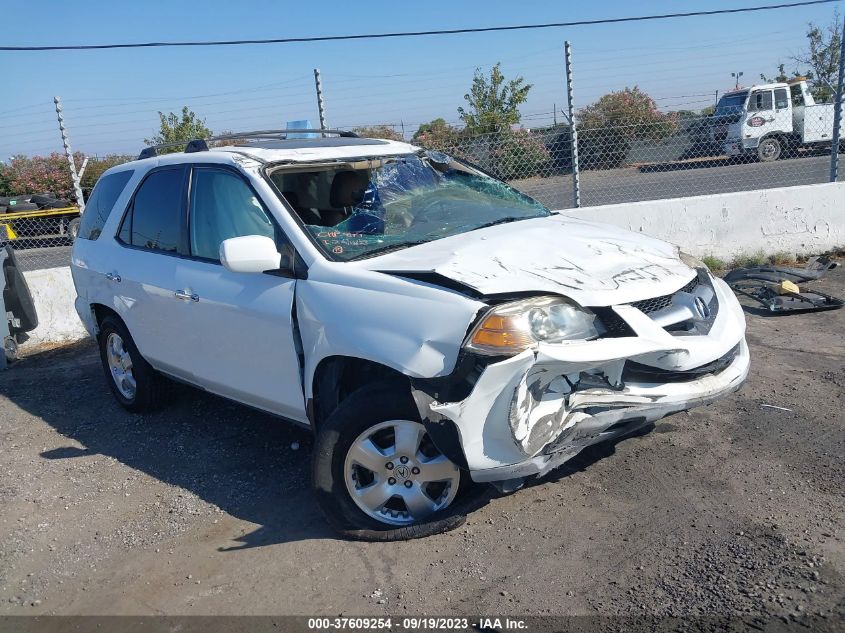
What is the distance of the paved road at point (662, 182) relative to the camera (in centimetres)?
957

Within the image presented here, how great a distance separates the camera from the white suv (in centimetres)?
317

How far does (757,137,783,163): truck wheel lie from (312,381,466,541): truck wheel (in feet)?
52.4

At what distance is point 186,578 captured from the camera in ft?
11.7

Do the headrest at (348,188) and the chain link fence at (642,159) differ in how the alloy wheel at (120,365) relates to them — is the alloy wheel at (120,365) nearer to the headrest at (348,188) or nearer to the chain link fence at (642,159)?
the headrest at (348,188)

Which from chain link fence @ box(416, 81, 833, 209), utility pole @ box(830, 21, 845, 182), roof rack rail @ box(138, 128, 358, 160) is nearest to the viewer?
roof rack rail @ box(138, 128, 358, 160)

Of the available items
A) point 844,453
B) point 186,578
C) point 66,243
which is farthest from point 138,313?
point 66,243

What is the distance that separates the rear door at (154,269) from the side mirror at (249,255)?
0.91 m

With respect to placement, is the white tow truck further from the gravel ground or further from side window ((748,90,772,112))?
the gravel ground

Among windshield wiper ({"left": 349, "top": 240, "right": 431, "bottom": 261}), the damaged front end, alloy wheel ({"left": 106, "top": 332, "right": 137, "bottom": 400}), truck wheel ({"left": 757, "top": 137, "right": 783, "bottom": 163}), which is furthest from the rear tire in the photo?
truck wheel ({"left": 757, "top": 137, "right": 783, "bottom": 163})

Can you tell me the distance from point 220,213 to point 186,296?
1.74 feet

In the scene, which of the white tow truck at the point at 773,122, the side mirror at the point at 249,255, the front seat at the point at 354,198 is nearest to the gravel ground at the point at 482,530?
the side mirror at the point at 249,255

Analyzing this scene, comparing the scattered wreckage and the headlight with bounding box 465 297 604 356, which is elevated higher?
the headlight with bounding box 465 297 604 356

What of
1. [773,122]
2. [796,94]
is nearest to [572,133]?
[773,122]

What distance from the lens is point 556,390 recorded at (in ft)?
10.4
